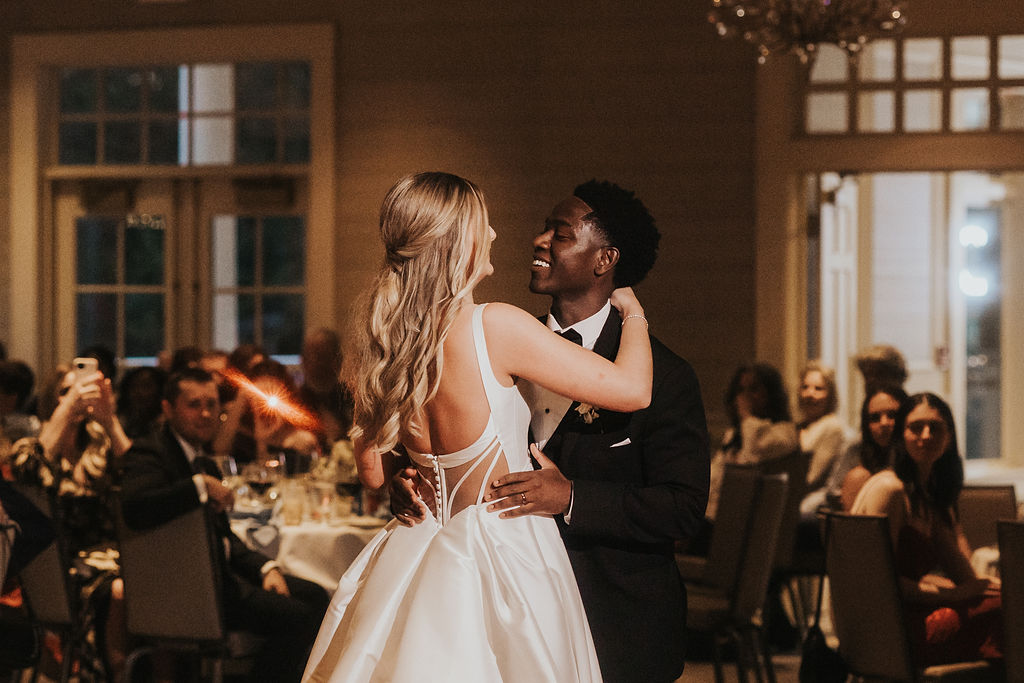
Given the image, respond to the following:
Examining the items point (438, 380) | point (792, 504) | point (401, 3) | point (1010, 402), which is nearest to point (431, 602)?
point (438, 380)

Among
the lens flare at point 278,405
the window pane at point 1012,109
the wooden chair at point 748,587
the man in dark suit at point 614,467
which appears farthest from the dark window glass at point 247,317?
the man in dark suit at point 614,467

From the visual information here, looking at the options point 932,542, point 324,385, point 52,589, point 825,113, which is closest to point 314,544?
point 52,589

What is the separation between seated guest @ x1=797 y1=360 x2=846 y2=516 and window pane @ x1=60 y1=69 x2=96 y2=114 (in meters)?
4.85

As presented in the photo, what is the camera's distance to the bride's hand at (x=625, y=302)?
2.11 meters

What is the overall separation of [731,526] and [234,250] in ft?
15.2

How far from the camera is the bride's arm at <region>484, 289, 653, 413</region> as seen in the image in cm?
192

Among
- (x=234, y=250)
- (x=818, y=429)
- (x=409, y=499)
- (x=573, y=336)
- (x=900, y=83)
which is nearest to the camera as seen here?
(x=409, y=499)

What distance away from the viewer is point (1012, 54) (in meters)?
6.96

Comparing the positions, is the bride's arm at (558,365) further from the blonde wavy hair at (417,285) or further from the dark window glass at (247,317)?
the dark window glass at (247,317)

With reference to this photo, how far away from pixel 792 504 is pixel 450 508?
3.37 meters

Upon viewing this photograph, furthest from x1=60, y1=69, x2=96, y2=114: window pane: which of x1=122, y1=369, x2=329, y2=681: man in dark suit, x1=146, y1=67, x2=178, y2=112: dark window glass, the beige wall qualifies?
x1=122, y1=369, x2=329, y2=681: man in dark suit

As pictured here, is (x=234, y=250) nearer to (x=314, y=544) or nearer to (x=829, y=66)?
(x=829, y=66)

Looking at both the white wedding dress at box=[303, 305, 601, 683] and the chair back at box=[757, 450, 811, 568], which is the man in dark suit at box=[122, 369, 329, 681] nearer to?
the white wedding dress at box=[303, 305, 601, 683]

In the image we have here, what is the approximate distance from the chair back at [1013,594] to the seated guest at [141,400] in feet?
11.8
